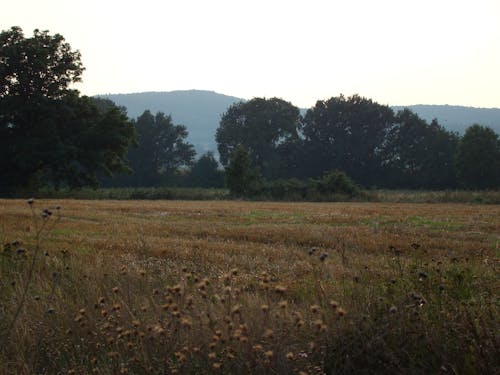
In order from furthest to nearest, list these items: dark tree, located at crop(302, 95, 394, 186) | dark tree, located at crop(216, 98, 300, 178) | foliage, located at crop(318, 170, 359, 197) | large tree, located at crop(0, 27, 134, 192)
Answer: dark tree, located at crop(216, 98, 300, 178), dark tree, located at crop(302, 95, 394, 186), foliage, located at crop(318, 170, 359, 197), large tree, located at crop(0, 27, 134, 192)

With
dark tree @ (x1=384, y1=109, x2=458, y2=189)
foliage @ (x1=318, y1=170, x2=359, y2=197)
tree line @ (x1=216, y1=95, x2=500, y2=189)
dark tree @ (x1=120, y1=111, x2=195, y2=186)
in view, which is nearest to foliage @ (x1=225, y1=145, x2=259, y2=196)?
foliage @ (x1=318, y1=170, x2=359, y2=197)

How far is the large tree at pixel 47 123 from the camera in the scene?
44.3 metres

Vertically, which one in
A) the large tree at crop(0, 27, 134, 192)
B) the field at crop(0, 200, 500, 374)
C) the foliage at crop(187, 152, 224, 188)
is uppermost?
the large tree at crop(0, 27, 134, 192)

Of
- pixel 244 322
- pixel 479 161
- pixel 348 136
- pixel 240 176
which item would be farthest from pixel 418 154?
pixel 244 322

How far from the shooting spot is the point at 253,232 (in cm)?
1235

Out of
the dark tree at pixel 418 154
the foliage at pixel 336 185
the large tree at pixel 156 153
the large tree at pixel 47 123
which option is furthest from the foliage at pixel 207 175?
the large tree at pixel 47 123

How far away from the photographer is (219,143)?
96.4 m

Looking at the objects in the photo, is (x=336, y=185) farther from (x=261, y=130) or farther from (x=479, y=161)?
(x=261, y=130)

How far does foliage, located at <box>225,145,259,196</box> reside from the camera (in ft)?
174

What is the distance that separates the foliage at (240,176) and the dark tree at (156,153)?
38.9m

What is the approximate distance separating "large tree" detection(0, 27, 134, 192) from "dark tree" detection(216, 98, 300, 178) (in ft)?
151

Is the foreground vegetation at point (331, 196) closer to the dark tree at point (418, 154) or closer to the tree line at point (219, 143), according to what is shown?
the tree line at point (219, 143)

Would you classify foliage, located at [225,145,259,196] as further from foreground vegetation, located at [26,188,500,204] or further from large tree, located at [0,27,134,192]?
large tree, located at [0,27,134,192]

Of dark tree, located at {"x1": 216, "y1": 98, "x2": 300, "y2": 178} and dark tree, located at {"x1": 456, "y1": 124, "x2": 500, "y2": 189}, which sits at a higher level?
dark tree, located at {"x1": 216, "y1": 98, "x2": 300, "y2": 178}
